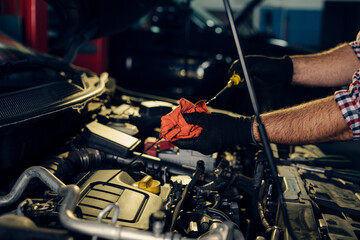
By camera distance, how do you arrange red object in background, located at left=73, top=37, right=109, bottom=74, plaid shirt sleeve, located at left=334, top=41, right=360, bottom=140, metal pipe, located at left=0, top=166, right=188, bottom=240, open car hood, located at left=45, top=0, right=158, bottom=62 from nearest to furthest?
metal pipe, located at left=0, top=166, right=188, bottom=240 → plaid shirt sleeve, located at left=334, top=41, right=360, bottom=140 → open car hood, located at left=45, top=0, right=158, bottom=62 → red object in background, located at left=73, top=37, right=109, bottom=74

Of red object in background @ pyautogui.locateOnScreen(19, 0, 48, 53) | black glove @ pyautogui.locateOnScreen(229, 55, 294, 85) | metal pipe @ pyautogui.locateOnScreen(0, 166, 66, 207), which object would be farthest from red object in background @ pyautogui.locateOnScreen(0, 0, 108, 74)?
metal pipe @ pyautogui.locateOnScreen(0, 166, 66, 207)

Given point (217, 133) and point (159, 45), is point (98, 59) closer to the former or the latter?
point (159, 45)

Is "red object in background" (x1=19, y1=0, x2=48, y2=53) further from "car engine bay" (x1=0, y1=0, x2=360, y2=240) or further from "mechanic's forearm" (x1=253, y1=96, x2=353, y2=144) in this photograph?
"mechanic's forearm" (x1=253, y1=96, x2=353, y2=144)

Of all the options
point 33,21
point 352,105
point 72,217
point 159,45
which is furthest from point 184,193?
point 33,21

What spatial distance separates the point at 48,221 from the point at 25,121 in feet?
0.98

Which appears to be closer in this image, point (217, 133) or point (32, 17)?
point (217, 133)

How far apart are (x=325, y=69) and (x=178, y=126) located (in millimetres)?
886

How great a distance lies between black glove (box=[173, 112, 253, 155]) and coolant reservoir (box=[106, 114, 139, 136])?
320mm

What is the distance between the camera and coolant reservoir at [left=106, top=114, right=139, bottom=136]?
1299 mm

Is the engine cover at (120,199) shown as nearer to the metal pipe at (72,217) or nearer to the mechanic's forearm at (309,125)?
the metal pipe at (72,217)

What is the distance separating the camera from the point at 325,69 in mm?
1533

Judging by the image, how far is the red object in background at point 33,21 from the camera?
9.82 ft

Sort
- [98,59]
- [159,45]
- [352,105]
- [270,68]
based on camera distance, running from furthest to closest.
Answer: [98,59], [159,45], [270,68], [352,105]

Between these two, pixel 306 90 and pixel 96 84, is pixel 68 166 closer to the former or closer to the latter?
pixel 96 84
